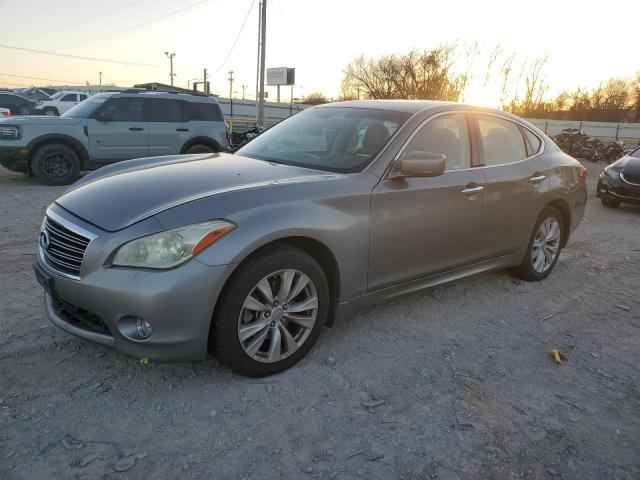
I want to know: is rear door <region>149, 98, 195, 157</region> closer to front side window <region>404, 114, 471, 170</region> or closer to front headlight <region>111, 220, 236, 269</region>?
front side window <region>404, 114, 471, 170</region>

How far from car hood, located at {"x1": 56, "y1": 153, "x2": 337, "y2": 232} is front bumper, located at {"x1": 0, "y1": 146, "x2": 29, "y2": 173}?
662cm

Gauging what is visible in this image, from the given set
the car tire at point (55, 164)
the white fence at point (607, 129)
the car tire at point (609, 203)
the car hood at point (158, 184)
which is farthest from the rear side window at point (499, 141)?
the white fence at point (607, 129)

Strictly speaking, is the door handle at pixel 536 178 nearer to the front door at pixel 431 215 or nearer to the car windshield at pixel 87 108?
the front door at pixel 431 215

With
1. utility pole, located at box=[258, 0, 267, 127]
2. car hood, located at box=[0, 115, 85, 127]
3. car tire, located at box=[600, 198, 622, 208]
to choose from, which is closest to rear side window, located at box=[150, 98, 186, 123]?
car hood, located at box=[0, 115, 85, 127]

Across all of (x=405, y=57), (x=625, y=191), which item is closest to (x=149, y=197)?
(x=625, y=191)

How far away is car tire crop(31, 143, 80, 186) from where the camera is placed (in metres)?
9.26

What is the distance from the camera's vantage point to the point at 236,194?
2.81 m

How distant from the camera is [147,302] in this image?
2.47 m

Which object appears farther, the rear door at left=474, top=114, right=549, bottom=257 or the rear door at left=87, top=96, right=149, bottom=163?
the rear door at left=87, top=96, right=149, bottom=163

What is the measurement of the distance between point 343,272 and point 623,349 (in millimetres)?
2242

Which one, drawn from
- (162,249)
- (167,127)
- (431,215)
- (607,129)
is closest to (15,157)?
(167,127)

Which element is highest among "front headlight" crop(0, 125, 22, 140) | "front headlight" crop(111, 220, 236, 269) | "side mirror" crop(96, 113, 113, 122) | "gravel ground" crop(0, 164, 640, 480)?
"side mirror" crop(96, 113, 113, 122)

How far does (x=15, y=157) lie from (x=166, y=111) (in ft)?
9.61

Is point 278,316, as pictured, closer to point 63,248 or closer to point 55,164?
point 63,248
